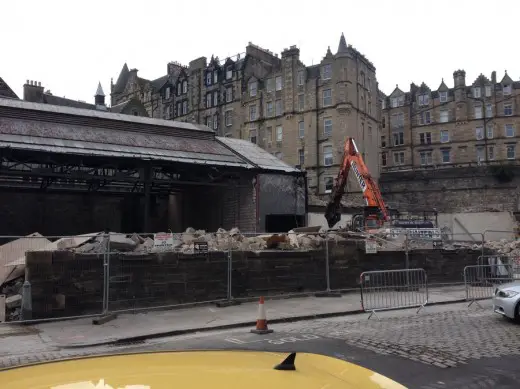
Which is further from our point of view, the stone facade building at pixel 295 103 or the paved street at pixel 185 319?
the stone facade building at pixel 295 103

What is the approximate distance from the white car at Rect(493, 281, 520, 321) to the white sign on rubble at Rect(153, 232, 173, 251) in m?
8.35

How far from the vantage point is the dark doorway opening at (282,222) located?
86.9 feet

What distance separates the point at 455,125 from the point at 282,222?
58534mm

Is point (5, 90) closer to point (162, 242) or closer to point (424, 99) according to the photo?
point (162, 242)

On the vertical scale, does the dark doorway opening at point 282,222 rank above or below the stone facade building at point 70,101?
below

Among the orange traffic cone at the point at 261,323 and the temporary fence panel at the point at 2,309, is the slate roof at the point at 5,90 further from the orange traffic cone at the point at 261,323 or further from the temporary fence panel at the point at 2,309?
the orange traffic cone at the point at 261,323

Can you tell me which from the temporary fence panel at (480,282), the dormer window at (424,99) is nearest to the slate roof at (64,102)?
the temporary fence panel at (480,282)

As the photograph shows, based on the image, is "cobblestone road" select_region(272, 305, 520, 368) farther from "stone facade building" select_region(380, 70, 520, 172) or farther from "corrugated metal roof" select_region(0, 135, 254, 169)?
"stone facade building" select_region(380, 70, 520, 172)

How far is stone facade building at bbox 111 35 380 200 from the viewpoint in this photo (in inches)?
2270

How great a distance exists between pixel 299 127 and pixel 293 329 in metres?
51.4

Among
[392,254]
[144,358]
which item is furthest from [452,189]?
[144,358]

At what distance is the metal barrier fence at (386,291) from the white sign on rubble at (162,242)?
17.3ft

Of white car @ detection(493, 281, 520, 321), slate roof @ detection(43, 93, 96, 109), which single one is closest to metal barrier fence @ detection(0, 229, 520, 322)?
white car @ detection(493, 281, 520, 321)

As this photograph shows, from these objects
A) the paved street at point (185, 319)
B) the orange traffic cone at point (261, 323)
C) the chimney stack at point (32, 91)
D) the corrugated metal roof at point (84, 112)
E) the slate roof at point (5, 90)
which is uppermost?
the chimney stack at point (32, 91)
